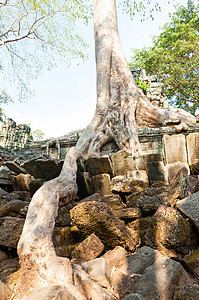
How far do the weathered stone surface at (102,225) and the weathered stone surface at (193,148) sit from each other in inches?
86.9

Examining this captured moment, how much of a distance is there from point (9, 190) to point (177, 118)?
3.84m

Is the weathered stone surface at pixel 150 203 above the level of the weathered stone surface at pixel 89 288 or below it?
above

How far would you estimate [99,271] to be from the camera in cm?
A: 173

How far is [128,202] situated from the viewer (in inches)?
115

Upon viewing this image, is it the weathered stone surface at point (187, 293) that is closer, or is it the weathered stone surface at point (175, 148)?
the weathered stone surface at point (187, 293)

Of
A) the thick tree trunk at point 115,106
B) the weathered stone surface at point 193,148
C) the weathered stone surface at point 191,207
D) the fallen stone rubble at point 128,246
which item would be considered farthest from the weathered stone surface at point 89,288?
the thick tree trunk at point 115,106

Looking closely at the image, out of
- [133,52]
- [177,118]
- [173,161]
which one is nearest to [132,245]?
[173,161]

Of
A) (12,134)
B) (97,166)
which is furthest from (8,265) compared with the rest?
(12,134)

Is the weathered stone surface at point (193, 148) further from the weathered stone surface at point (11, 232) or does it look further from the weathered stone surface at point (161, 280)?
the weathered stone surface at point (11, 232)

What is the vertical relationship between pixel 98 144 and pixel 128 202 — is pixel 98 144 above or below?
above

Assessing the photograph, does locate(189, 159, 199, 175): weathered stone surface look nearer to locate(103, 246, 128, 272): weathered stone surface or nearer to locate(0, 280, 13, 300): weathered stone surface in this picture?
locate(103, 246, 128, 272): weathered stone surface

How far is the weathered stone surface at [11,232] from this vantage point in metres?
2.31

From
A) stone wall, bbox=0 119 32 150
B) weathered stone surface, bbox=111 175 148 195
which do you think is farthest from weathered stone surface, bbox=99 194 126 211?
stone wall, bbox=0 119 32 150

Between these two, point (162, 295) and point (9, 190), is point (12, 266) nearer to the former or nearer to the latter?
point (162, 295)
